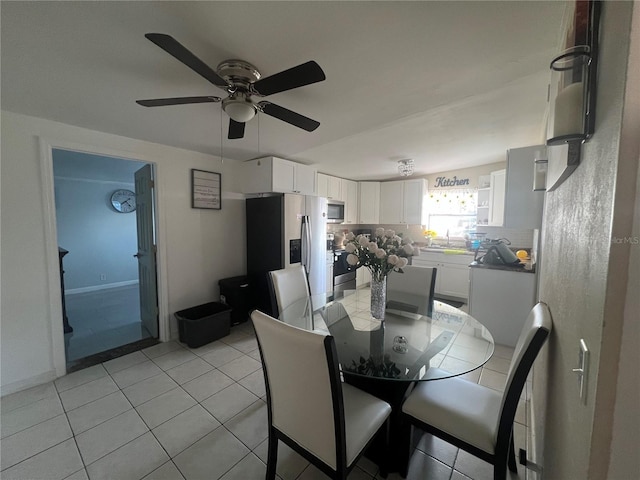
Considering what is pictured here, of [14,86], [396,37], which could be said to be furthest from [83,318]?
[396,37]

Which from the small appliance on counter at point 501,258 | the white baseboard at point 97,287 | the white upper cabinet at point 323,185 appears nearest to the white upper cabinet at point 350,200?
the white upper cabinet at point 323,185

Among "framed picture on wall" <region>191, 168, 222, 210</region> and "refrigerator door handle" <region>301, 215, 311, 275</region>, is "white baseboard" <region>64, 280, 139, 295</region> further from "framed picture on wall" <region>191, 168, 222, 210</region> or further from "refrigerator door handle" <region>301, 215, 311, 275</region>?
"refrigerator door handle" <region>301, 215, 311, 275</region>

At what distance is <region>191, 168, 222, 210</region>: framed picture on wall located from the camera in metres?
3.23

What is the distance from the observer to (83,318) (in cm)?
366

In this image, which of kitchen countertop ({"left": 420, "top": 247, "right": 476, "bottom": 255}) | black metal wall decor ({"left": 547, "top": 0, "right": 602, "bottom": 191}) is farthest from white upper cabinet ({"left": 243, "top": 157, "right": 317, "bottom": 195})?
black metal wall decor ({"left": 547, "top": 0, "right": 602, "bottom": 191})

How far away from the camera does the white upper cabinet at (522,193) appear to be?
8.38 feet

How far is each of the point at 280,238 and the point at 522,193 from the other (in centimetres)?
274

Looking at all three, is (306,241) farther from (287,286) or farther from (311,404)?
(311,404)

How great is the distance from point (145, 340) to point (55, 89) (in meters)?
2.57

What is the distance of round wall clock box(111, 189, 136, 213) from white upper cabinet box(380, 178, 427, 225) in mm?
5291

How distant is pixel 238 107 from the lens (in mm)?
A: 1578

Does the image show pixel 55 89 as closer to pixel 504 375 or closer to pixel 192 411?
pixel 192 411

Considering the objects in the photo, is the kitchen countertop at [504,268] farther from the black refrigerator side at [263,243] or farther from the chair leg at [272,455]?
the chair leg at [272,455]

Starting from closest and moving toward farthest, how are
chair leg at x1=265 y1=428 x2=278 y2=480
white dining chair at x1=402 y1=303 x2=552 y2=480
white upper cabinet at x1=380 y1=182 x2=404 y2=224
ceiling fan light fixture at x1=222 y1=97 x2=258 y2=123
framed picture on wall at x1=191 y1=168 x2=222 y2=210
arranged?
white dining chair at x1=402 y1=303 x2=552 y2=480 < chair leg at x1=265 y1=428 x2=278 y2=480 < ceiling fan light fixture at x1=222 y1=97 x2=258 y2=123 < framed picture on wall at x1=191 y1=168 x2=222 y2=210 < white upper cabinet at x1=380 y1=182 x2=404 y2=224
